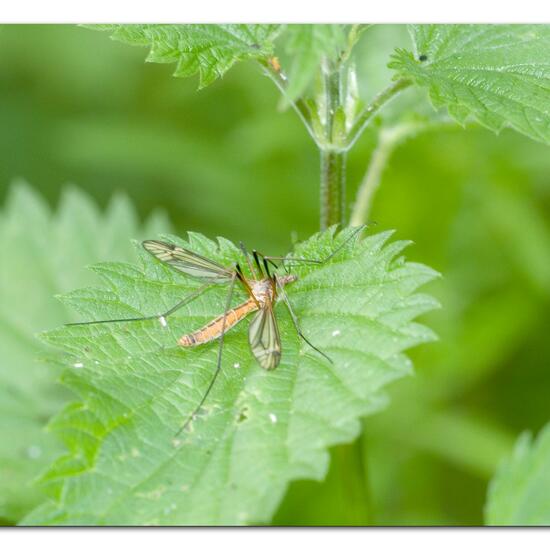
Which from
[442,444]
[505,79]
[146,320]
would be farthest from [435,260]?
[146,320]

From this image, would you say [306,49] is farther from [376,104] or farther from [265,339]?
[265,339]

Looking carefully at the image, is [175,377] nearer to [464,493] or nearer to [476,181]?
[464,493]

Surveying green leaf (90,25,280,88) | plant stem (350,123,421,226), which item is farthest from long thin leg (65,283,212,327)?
plant stem (350,123,421,226)

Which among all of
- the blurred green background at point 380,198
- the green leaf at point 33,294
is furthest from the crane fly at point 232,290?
the green leaf at point 33,294

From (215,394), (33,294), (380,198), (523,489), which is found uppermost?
(380,198)

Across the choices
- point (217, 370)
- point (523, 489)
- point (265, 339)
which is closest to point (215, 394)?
point (217, 370)

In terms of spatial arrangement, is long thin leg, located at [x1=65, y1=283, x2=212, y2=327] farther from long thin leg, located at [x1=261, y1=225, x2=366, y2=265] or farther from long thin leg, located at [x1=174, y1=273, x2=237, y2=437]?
long thin leg, located at [x1=261, y1=225, x2=366, y2=265]
